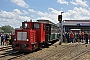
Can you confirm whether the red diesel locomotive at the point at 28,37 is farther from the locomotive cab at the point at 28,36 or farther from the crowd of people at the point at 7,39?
the crowd of people at the point at 7,39

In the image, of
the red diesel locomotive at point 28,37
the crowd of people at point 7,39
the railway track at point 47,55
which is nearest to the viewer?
the railway track at point 47,55

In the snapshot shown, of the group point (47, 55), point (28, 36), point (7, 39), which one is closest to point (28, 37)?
point (28, 36)

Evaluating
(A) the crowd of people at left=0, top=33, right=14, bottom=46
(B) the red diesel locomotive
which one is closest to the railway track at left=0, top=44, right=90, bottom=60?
(B) the red diesel locomotive

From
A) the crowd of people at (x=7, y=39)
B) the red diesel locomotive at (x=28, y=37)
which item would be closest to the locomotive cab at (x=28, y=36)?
the red diesel locomotive at (x=28, y=37)

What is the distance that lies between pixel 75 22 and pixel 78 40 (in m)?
32.8

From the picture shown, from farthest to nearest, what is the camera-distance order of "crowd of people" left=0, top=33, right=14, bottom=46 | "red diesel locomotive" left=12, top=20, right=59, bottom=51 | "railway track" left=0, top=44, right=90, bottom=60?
1. "crowd of people" left=0, top=33, right=14, bottom=46
2. "red diesel locomotive" left=12, top=20, right=59, bottom=51
3. "railway track" left=0, top=44, right=90, bottom=60

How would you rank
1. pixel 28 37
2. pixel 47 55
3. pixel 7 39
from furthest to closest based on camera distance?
pixel 7 39, pixel 28 37, pixel 47 55

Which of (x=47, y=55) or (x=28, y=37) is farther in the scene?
(x=28, y=37)

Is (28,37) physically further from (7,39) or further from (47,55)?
(7,39)

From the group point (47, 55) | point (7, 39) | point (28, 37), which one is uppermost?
point (28, 37)

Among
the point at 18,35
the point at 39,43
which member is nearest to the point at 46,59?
the point at 18,35

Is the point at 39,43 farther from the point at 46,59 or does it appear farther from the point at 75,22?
the point at 75,22

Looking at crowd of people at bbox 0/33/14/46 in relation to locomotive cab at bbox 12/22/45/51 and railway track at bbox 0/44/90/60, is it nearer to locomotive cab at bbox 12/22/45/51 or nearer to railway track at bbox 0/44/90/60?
locomotive cab at bbox 12/22/45/51

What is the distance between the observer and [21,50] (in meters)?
16.1
